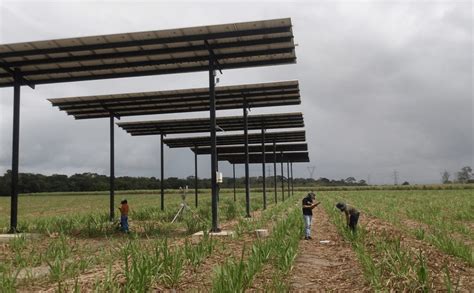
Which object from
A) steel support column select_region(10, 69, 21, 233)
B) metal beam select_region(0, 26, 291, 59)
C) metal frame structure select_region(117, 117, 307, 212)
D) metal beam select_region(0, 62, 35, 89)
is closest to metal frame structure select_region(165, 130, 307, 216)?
metal frame structure select_region(117, 117, 307, 212)

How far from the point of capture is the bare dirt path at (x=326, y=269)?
6364 mm

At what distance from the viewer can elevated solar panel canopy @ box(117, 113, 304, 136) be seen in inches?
805

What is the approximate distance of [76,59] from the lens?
42.7 ft

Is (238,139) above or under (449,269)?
above

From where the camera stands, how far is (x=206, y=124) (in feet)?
74.7

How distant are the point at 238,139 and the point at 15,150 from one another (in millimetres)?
16127

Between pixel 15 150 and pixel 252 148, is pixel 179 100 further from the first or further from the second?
pixel 252 148

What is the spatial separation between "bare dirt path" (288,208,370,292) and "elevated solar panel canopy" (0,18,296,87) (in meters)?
5.50

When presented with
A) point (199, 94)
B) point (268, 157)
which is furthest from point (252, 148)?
point (199, 94)

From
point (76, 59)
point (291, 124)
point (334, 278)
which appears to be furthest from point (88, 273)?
point (291, 124)

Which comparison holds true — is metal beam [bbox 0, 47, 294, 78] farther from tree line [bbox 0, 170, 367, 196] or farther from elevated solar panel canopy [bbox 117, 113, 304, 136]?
tree line [bbox 0, 170, 367, 196]

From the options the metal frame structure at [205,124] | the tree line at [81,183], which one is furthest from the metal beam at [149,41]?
the tree line at [81,183]

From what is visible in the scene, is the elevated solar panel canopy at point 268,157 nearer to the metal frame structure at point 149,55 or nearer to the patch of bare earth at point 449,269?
the metal frame structure at point 149,55

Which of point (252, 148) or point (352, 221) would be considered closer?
point (352, 221)
